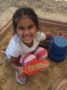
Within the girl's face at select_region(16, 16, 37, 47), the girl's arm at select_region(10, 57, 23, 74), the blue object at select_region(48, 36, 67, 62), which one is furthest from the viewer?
the blue object at select_region(48, 36, 67, 62)

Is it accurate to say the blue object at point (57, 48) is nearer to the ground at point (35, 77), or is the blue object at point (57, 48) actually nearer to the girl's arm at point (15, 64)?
the ground at point (35, 77)

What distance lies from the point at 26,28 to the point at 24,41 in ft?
0.43

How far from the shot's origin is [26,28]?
1363 mm

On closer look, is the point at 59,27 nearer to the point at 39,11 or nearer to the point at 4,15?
the point at 39,11

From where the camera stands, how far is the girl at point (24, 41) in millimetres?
1352

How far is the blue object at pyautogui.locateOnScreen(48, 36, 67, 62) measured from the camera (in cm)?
157

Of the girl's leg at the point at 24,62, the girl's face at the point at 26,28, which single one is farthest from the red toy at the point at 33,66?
the girl's face at the point at 26,28

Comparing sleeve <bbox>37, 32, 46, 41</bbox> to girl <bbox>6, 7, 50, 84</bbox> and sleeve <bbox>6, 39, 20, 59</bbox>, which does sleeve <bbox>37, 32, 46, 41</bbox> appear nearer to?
girl <bbox>6, 7, 50, 84</bbox>

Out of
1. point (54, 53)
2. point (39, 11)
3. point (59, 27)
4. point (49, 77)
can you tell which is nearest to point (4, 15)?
point (39, 11)

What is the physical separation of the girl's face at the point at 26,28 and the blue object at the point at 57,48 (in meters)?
0.25

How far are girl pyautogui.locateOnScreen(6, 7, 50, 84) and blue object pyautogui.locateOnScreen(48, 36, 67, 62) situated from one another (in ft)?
0.30

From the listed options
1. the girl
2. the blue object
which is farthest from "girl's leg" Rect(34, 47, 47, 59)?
the blue object

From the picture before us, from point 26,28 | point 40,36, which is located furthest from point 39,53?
point 26,28

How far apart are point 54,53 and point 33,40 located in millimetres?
220
